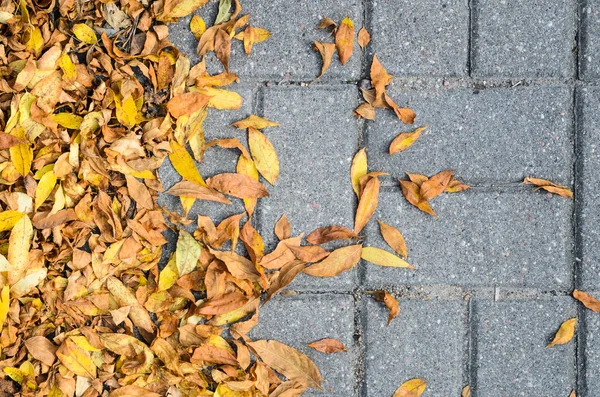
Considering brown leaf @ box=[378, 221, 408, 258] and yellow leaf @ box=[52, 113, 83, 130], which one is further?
brown leaf @ box=[378, 221, 408, 258]

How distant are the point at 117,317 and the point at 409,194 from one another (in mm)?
941

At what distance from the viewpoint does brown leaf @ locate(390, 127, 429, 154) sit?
1779 millimetres

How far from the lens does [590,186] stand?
1.81 meters

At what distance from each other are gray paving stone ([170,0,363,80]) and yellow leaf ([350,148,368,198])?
0.80ft

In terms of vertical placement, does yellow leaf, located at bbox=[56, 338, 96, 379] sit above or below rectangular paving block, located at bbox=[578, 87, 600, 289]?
below

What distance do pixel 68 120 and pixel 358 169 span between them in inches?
34.1

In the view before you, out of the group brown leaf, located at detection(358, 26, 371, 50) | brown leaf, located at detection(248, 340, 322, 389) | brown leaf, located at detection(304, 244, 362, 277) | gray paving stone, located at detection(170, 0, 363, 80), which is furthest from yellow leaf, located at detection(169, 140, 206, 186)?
brown leaf, located at detection(358, 26, 371, 50)

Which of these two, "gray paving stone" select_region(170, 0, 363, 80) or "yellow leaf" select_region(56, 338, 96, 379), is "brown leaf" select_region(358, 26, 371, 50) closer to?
"gray paving stone" select_region(170, 0, 363, 80)

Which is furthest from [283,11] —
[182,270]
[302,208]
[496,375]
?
[496,375]

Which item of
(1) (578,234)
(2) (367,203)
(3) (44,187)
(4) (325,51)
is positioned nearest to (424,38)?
(4) (325,51)

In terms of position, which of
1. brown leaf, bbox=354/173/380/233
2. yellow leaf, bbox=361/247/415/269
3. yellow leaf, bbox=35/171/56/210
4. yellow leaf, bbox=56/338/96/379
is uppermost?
yellow leaf, bbox=35/171/56/210

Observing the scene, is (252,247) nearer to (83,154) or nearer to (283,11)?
(83,154)

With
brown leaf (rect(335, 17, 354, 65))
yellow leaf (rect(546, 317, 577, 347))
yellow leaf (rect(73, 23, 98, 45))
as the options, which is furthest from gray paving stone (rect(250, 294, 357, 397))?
yellow leaf (rect(73, 23, 98, 45))

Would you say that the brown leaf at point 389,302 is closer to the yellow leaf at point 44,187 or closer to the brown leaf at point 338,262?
the brown leaf at point 338,262
